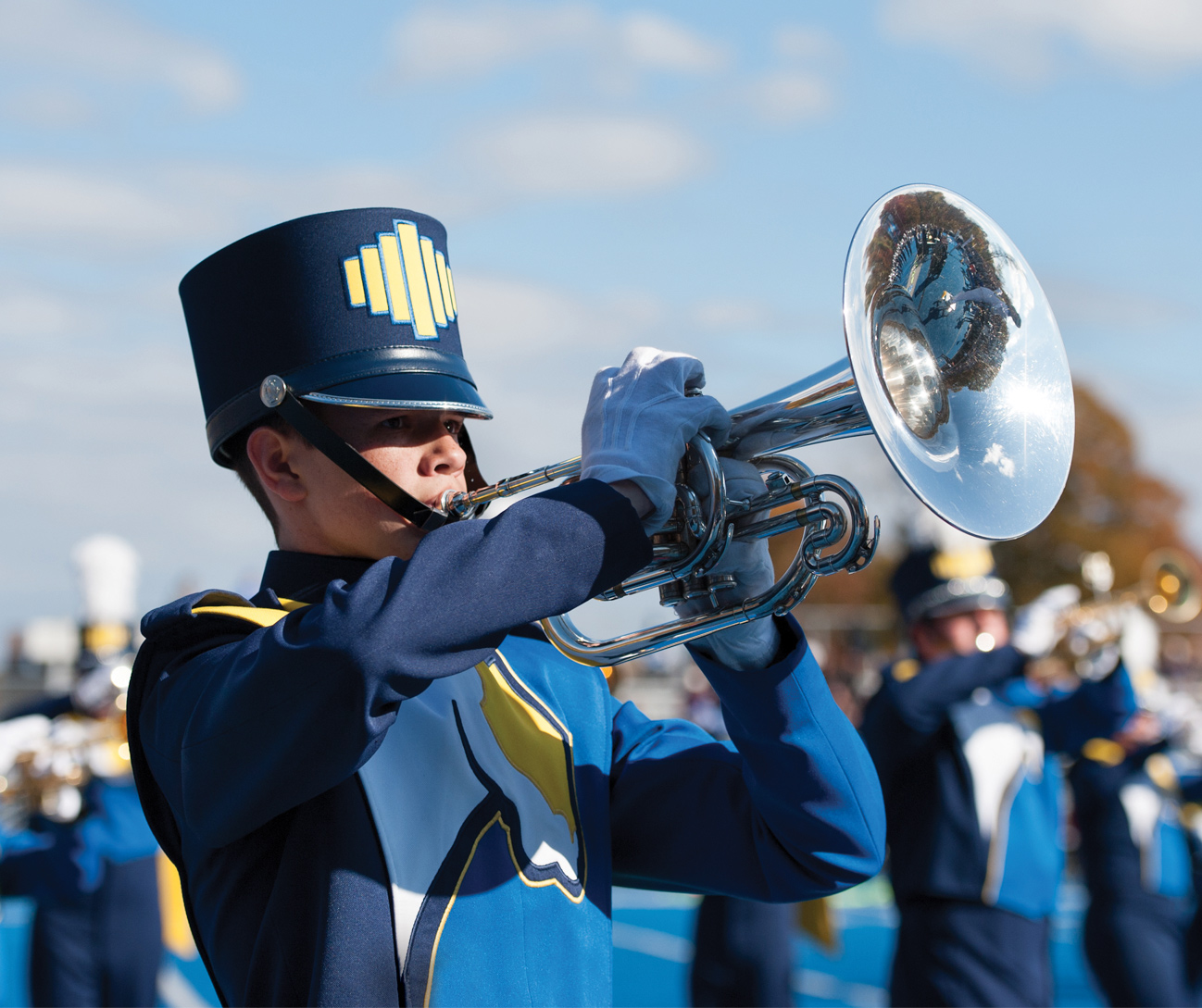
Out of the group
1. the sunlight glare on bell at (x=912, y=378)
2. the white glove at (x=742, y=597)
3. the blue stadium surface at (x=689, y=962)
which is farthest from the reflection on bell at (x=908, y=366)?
the blue stadium surface at (x=689, y=962)

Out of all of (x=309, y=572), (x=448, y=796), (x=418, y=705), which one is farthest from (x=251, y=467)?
(x=448, y=796)

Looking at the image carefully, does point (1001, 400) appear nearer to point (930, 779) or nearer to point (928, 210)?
point (928, 210)

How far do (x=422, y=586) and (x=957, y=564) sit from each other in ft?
14.7

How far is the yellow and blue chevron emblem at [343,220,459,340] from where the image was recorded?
2.12 m

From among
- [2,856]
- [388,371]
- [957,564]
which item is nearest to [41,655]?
[2,856]

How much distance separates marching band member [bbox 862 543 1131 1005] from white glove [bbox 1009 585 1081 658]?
4 centimetres

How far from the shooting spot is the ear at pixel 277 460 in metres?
2.07

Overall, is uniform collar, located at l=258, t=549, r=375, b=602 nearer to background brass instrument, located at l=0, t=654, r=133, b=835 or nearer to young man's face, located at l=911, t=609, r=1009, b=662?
young man's face, located at l=911, t=609, r=1009, b=662

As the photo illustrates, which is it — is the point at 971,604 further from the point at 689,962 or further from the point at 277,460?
the point at 277,460

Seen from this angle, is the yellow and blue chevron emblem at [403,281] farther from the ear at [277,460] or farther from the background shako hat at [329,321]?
the ear at [277,460]

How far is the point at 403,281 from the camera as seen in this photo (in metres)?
2.16

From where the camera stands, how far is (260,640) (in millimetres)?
1738

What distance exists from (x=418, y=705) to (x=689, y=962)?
6.21 meters

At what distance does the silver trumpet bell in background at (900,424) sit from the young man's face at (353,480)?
0.07 metres
